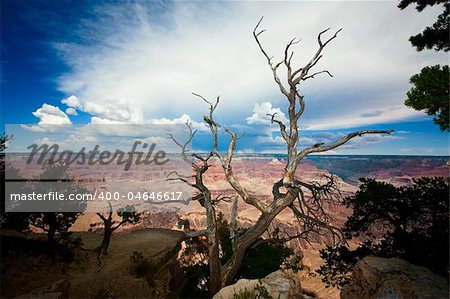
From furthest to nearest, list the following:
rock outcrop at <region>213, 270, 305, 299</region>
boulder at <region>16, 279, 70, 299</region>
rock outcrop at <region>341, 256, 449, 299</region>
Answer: boulder at <region>16, 279, 70, 299</region> < rock outcrop at <region>213, 270, 305, 299</region> < rock outcrop at <region>341, 256, 449, 299</region>

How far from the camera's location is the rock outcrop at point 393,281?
680cm

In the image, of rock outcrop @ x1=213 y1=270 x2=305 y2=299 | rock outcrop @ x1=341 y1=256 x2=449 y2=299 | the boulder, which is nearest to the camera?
rock outcrop @ x1=341 y1=256 x2=449 y2=299

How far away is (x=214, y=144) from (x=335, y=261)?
833 centimetres

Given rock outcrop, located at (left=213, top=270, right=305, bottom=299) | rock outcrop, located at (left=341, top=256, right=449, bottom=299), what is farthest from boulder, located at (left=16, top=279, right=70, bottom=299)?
rock outcrop, located at (left=341, top=256, right=449, bottom=299)

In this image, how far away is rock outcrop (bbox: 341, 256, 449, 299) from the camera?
680cm

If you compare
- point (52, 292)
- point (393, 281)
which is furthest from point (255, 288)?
point (52, 292)

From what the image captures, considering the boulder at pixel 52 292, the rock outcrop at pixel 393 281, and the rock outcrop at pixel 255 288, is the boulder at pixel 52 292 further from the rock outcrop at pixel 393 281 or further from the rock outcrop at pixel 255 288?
the rock outcrop at pixel 393 281

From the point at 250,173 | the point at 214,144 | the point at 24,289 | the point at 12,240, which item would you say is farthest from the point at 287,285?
the point at 250,173

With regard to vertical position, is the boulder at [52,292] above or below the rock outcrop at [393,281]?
below

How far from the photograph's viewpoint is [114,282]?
50.4 feet

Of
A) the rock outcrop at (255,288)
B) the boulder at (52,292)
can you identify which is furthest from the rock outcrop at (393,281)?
the boulder at (52,292)

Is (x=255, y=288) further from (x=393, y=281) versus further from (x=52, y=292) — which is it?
(x=52, y=292)

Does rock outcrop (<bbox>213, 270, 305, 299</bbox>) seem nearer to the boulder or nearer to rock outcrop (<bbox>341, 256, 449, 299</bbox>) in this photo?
rock outcrop (<bbox>341, 256, 449, 299</bbox>)

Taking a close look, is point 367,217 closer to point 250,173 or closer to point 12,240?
point 12,240
